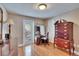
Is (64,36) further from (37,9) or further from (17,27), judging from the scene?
(17,27)

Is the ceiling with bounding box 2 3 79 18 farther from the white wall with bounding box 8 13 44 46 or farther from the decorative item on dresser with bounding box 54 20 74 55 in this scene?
the decorative item on dresser with bounding box 54 20 74 55

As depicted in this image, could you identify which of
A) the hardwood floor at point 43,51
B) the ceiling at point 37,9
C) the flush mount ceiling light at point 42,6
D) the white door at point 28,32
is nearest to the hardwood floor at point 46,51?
the hardwood floor at point 43,51

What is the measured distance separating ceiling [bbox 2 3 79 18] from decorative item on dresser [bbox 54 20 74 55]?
194 mm

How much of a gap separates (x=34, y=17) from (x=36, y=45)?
1.58ft

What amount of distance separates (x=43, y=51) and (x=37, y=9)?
715 mm

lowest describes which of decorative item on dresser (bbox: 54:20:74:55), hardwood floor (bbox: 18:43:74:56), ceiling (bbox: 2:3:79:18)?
hardwood floor (bbox: 18:43:74:56)

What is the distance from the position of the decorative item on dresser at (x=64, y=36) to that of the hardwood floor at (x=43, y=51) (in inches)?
3.4

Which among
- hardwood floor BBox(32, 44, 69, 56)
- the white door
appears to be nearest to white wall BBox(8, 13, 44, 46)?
the white door

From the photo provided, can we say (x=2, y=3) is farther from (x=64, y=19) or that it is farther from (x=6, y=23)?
(x=64, y=19)

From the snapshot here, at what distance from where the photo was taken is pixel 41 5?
1.92 m

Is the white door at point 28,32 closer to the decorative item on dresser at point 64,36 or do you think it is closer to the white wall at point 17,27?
the white wall at point 17,27

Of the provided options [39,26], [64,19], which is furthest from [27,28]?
[64,19]

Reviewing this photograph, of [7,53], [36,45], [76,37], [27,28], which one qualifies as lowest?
[7,53]

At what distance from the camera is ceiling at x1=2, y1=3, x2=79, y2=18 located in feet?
6.22
